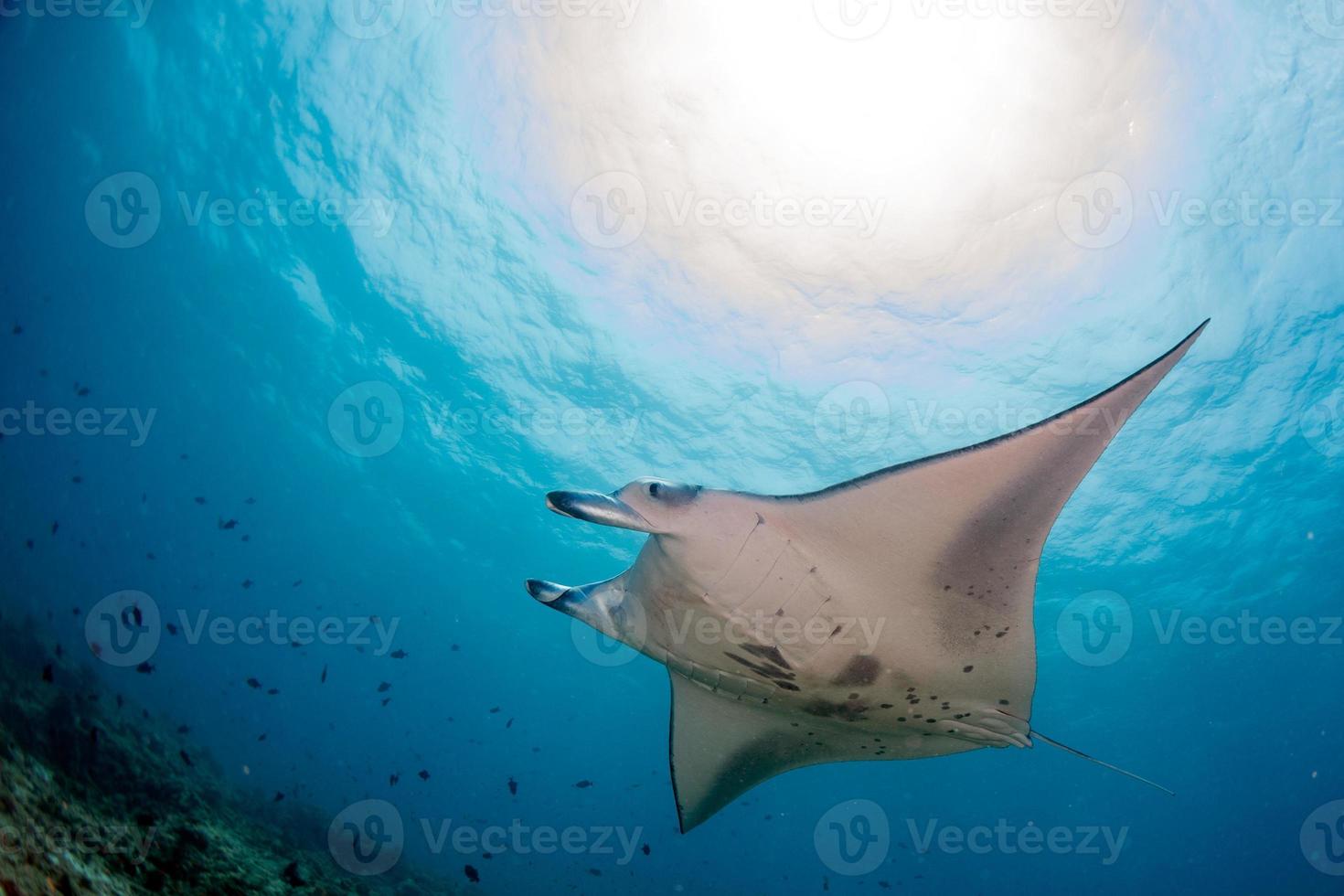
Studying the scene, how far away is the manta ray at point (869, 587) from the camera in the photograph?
2.94 metres

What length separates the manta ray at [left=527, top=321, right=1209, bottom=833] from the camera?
2.94 metres

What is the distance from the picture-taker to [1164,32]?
7957mm

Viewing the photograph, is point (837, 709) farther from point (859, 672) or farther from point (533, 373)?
point (533, 373)

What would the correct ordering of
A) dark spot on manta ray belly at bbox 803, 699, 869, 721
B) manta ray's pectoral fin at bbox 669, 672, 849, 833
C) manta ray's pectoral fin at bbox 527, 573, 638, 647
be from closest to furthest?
manta ray's pectoral fin at bbox 527, 573, 638, 647 < dark spot on manta ray belly at bbox 803, 699, 869, 721 < manta ray's pectoral fin at bbox 669, 672, 849, 833

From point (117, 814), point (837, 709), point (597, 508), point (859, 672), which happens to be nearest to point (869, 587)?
point (859, 672)

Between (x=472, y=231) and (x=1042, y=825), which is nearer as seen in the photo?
(x=472, y=231)

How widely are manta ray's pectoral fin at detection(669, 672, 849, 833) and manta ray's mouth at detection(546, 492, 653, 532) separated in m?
1.89

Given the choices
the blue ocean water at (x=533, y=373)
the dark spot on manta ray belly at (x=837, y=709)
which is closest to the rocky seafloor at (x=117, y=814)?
the blue ocean water at (x=533, y=373)

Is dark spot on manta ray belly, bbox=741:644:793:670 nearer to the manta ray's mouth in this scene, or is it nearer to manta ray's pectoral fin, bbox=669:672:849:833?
manta ray's pectoral fin, bbox=669:672:849:833

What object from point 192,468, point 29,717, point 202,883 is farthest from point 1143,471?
point 192,468

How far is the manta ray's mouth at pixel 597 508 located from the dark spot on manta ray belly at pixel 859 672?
63.4 inches

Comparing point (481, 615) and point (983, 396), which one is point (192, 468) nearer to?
point (481, 615)

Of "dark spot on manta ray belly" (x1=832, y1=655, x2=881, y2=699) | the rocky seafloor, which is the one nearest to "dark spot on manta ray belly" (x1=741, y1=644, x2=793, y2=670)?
"dark spot on manta ray belly" (x1=832, y1=655, x2=881, y2=699)

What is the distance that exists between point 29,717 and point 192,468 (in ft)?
86.7
